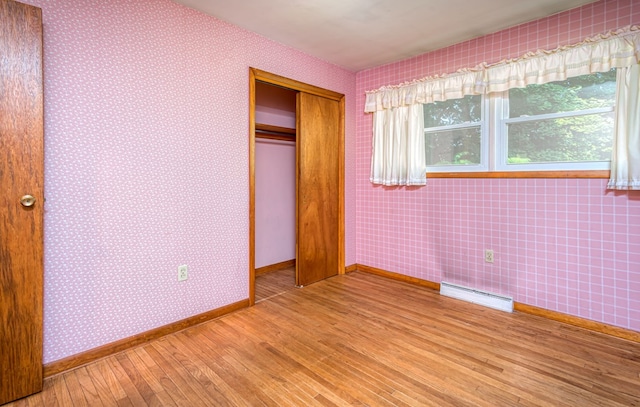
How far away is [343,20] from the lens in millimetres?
2527

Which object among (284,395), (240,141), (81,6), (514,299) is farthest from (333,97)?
(284,395)

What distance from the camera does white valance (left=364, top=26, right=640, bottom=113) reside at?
84.9 inches

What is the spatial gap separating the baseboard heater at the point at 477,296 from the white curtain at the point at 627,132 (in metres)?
1.18

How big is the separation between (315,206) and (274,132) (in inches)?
43.6

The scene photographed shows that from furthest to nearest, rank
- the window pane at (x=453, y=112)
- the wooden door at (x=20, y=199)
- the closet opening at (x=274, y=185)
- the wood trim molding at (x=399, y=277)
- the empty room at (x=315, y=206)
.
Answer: the closet opening at (x=274, y=185) → the wood trim molding at (x=399, y=277) → the window pane at (x=453, y=112) → the empty room at (x=315, y=206) → the wooden door at (x=20, y=199)

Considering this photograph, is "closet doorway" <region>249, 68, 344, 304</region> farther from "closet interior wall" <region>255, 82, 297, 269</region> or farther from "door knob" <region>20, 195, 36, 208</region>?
"door knob" <region>20, 195, 36, 208</region>

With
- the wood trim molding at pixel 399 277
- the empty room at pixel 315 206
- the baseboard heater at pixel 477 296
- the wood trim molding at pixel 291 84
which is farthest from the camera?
the wood trim molding at pixel 399 277

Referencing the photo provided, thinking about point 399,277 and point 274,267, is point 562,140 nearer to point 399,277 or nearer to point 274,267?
point 399,277

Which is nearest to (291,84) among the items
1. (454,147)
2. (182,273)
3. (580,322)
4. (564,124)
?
(454,147)

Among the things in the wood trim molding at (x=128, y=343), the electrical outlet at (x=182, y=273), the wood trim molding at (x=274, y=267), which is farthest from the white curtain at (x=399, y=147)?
the electrical outlet at (x=182, y=273)

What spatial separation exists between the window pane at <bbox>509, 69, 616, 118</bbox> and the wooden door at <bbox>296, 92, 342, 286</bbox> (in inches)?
69.4

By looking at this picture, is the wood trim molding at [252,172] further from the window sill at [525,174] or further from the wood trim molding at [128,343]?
the window sill at [525,174]

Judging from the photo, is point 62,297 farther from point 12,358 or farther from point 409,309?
point 409,309

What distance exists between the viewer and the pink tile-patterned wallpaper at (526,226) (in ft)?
7.40
